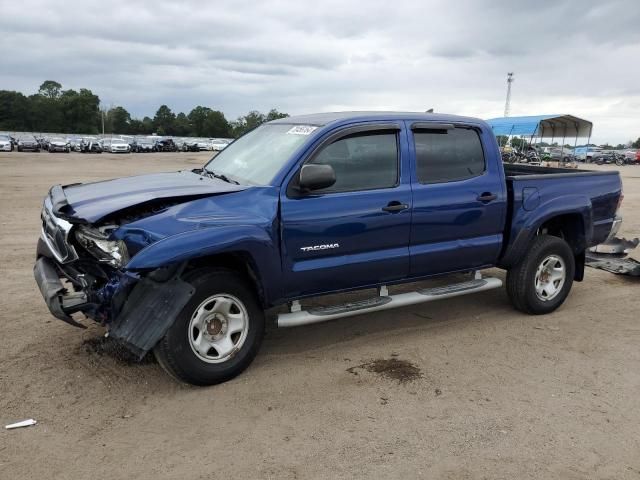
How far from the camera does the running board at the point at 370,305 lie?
422cm

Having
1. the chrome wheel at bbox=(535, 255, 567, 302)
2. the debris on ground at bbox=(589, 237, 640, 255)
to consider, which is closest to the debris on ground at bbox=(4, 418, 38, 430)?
the chrome wheel at bbox=(535, 255, 567, 302)

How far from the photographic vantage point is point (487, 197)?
4977mm

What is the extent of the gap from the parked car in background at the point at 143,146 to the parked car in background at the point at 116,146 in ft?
8.32

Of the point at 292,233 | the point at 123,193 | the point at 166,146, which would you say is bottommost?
the point at 292,233

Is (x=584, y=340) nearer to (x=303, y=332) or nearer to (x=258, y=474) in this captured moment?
(x=303, y=332)

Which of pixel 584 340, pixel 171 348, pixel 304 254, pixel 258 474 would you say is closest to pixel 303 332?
pixel 304 254

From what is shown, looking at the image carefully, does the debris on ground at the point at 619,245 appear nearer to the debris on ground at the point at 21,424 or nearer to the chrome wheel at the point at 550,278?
the chrome wheel at the point at 550,278

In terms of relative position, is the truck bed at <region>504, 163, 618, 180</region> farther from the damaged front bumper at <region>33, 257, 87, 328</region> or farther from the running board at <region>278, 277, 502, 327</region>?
the damaged front bumper at <region>33, 257, 87, 328</region>

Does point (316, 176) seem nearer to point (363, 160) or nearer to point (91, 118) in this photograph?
point (363, 160)

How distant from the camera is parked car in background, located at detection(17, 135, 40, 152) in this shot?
4244cm

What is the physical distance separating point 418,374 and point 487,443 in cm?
97

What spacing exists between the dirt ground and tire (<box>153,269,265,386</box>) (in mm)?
159

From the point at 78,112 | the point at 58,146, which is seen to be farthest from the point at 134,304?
the point at 78,112

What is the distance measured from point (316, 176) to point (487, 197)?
6.00 ft
